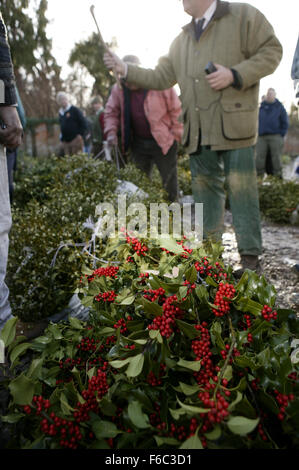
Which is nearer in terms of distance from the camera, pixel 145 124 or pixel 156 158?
pixel 145 124

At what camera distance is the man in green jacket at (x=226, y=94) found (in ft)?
7.92

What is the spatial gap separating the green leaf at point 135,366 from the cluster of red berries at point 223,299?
29cm

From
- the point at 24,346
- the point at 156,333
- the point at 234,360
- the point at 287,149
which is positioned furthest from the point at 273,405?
the point at 287,149

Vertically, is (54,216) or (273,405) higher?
(54,216)

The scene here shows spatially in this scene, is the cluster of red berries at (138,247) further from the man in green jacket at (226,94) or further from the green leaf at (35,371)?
the man in green jacket at (226,94)

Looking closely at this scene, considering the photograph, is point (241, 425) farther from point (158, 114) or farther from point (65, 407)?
point (158, 114)

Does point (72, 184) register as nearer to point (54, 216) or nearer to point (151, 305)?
point (54, 216)

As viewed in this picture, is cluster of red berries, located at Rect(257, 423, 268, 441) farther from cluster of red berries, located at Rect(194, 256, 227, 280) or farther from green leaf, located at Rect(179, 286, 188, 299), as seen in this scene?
cluster of red berries, located at Rect(194, 256, 227, 280)

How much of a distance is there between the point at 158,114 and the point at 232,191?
185 cm

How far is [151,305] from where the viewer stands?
3.51 feet

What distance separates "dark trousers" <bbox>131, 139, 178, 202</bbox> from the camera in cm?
425

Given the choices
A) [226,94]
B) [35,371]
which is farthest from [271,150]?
[35,371]

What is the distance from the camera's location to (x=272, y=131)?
6582 millimetres
